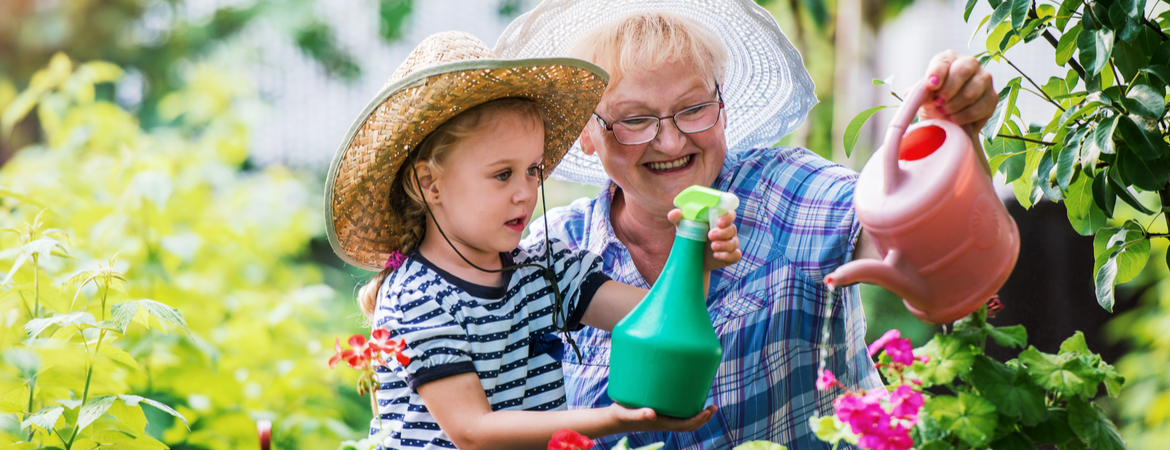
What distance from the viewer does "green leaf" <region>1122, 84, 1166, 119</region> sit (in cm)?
113

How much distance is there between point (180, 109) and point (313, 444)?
2.38 metres

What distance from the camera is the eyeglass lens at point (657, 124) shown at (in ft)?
5.29

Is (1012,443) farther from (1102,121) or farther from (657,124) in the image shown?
(657,124)

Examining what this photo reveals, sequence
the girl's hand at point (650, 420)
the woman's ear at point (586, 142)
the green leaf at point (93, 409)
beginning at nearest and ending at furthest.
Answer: the girl's hand at point (650, 420)
the green leaf at point (93, 409)
the woman's ear at point (586, 142)

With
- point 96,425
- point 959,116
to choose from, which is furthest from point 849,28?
point 96,425

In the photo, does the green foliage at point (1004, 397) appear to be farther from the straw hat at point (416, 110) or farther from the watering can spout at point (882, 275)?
the straw hat at point (416, 110)

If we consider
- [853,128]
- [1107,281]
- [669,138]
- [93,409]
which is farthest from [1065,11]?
[93,409]

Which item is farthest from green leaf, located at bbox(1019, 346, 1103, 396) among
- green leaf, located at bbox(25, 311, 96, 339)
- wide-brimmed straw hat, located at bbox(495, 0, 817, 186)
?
green leaf, located at bbox(25, 311, 96, 339)

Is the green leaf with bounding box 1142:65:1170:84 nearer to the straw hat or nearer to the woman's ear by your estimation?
the straw hat

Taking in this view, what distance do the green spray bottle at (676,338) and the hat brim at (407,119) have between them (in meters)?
0.38

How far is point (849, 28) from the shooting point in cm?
338

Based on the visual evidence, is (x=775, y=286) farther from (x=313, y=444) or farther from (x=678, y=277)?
(x=313, y=444)

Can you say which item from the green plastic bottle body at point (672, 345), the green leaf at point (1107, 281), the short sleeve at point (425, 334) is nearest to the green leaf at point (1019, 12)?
the green leaf at point (1107, 281)

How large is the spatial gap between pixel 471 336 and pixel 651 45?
0.67 meters
